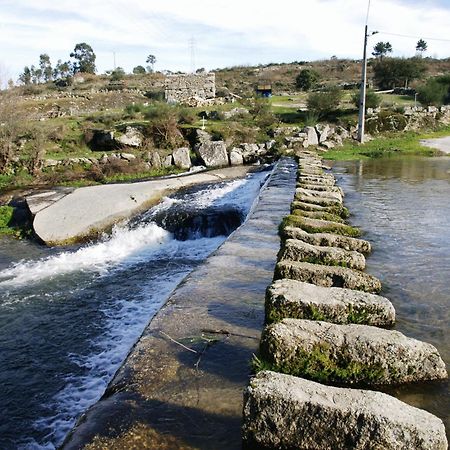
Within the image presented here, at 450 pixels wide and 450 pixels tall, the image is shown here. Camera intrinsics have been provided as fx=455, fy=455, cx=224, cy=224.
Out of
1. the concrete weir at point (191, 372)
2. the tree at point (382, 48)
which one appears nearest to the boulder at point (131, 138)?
the concrete weir at point (191, 372)

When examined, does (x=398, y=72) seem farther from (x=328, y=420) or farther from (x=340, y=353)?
(x=328, y=420)

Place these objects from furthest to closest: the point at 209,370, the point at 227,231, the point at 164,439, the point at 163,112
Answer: the point at 163,112
the point at 227,231
the point at 209,370
the point at 164,439

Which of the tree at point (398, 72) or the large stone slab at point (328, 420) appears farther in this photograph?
the tree at point (398, 72)

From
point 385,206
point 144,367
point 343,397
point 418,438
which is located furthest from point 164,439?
point 385,206

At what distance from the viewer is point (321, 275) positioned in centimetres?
546

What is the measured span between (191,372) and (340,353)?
1.43 m

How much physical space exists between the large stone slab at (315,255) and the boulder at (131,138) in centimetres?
1834

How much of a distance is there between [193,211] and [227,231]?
129cm

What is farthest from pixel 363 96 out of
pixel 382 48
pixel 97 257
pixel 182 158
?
pixel 382 48

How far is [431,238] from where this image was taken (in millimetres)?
8789

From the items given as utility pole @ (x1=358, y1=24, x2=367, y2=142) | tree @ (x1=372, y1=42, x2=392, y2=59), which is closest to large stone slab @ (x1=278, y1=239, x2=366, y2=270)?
utility pole @ (x1=358, y1=24, x2=367, y2=142)

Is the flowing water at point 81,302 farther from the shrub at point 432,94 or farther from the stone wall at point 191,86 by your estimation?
the stone wall at point 191,86

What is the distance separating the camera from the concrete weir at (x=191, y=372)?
141 inches

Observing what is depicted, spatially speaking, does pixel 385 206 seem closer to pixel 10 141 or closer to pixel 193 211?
pixel 193 211
